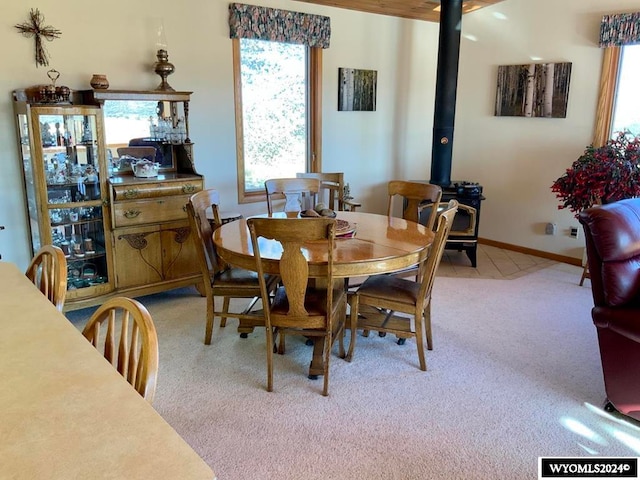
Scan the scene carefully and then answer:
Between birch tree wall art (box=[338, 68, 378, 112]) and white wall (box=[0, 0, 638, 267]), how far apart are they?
2.8 inches

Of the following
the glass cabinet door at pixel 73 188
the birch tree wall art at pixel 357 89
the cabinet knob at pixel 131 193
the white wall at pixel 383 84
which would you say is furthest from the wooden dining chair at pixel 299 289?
the birch tree wall art at pixel 357 89

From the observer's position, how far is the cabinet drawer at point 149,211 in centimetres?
365

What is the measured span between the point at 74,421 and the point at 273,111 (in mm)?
4262

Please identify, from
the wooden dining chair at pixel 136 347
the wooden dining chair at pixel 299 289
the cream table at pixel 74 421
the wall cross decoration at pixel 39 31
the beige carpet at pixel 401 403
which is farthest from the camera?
the wall cross decoration at pixel 39 31

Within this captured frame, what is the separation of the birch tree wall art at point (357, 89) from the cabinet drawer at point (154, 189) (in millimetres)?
2080

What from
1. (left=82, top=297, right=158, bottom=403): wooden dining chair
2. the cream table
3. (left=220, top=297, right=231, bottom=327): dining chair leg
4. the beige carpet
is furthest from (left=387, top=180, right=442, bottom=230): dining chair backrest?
the cream table

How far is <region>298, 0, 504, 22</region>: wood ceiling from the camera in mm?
5066

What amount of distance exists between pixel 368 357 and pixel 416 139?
3.62 meters

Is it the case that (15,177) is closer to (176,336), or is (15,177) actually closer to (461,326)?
(176,336)

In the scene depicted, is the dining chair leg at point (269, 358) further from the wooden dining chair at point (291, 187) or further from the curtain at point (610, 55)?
the curtain at point (610, 55)

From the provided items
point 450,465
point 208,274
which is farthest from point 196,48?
point 450,465

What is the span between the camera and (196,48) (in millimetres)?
4297

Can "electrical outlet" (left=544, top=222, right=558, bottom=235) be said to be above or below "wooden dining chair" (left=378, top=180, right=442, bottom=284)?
below

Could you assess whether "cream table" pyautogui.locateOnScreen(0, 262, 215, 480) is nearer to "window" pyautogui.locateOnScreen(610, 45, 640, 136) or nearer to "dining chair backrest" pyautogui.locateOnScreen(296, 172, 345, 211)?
"dining chair backrest" pyautogui.locateOnScreen(296, 172, 345, 211)
